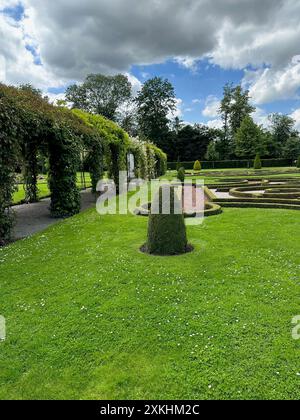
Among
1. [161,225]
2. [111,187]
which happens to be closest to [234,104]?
[111,187]

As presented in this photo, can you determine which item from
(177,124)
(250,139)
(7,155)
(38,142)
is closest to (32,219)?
(38,142)

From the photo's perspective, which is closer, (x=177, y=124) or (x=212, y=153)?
(x=212, y=153)

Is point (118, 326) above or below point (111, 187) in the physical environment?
below

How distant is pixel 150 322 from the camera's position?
11.4ft

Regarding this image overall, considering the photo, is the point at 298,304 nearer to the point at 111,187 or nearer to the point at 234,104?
the point at 111,187

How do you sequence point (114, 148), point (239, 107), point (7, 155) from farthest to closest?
point (239, 107)
point (114, 148)
point (7, 155)

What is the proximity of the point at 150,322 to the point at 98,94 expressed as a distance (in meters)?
54.2

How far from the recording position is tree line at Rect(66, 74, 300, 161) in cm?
4797

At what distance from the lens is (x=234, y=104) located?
57.6 metres

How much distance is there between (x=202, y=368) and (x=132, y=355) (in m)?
0.69

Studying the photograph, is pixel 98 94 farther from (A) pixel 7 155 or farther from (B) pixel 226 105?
(A) pixel 7 155

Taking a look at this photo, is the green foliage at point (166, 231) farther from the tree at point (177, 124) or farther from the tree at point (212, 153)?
the tree at point (177, 124)
